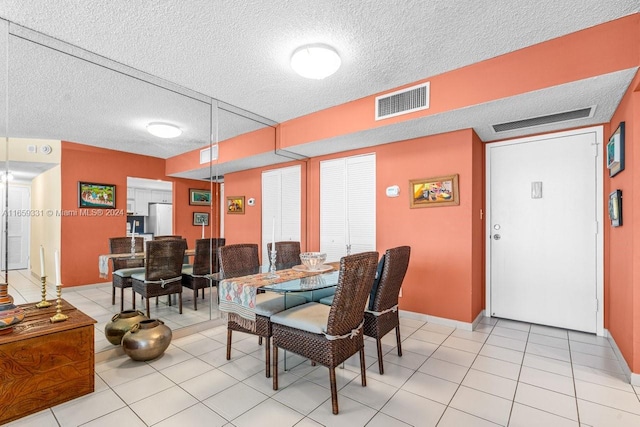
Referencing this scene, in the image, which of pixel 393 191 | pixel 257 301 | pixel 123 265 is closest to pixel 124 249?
pixel 123 265

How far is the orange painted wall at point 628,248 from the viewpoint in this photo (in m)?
2.12

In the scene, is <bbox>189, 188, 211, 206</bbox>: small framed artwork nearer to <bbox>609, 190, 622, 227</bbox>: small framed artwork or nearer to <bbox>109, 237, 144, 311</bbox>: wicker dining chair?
<bbox>109, 237, 144, 311</bbox>: wicker dining chair

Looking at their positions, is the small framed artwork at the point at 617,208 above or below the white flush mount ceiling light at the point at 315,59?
below

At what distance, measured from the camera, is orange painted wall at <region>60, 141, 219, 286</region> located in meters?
2.43

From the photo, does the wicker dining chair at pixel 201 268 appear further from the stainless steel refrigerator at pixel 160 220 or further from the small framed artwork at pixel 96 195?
the small framed artwork at pixel 96 195

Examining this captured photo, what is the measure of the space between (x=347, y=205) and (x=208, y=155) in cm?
200

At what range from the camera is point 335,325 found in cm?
183

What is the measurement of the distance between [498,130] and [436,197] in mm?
988

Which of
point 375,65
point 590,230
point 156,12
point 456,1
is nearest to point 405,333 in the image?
point 590,230

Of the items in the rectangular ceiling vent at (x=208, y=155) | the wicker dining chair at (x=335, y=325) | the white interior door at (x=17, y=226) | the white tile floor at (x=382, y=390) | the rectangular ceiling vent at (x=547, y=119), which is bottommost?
the white tile floor at (x=382, y=390)

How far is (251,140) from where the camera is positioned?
417 centimetres

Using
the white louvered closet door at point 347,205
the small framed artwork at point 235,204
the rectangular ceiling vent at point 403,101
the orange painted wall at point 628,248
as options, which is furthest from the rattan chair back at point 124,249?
the orange painted wall at point 628,248

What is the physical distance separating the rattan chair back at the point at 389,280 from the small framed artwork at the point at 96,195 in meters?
2.46

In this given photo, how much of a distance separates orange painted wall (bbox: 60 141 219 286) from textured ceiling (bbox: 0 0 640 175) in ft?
0.49
